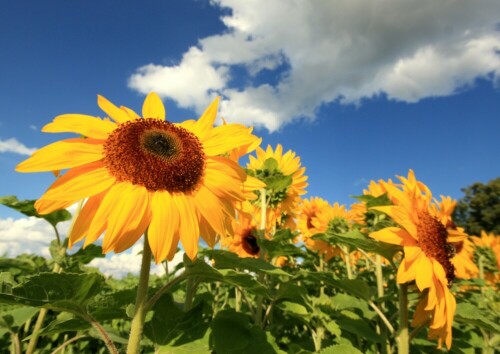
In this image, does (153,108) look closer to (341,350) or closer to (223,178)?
(223,178)

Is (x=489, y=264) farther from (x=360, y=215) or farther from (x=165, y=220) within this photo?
A: (x=165, y=220)

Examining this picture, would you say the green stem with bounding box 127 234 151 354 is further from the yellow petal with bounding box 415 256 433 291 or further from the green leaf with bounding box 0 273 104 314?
the yellow petal with bounding box 415 256 433 291

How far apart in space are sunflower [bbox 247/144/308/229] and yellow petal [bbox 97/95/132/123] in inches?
63.2

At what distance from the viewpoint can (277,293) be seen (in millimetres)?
2885

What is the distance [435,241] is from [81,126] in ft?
7.15

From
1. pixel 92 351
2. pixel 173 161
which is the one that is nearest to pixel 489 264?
pixel 92 351

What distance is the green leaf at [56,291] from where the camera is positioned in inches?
59.4

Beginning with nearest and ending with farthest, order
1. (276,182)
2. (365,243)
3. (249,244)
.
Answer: (365,243) → (276,182) → (249,244)

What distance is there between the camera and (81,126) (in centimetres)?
187

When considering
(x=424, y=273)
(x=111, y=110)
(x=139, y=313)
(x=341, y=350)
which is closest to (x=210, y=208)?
(x=139, y=313)

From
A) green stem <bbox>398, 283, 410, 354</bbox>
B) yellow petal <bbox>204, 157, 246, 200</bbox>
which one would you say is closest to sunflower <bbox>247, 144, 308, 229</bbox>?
green stem <bbox>398, 283, 410, 354</bbox>

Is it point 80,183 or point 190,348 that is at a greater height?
point 80,183

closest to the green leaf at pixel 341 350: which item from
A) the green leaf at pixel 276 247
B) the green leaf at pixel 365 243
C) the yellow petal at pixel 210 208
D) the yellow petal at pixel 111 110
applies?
the green leaf at pixel 365 243

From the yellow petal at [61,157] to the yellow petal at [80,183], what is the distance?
→ 0.04 m
